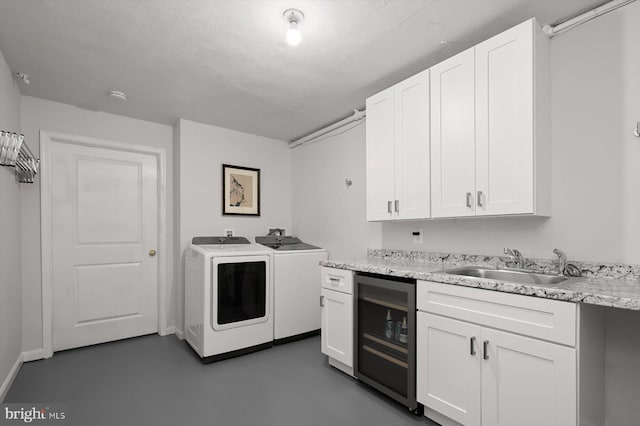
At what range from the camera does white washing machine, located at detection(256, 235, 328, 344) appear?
11.0 feet

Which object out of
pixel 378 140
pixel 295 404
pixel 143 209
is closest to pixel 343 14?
pixel 378 140

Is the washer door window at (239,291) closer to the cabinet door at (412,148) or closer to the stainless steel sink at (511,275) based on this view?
the cabinet door at (412,148)

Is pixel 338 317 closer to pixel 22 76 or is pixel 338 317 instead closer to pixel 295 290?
pixel 295 290

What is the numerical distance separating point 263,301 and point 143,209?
1721mm

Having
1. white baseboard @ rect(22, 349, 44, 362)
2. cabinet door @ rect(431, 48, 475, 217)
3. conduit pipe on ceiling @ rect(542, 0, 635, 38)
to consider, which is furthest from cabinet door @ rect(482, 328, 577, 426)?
white baseboard @ rect(22, 349, 44, 362)

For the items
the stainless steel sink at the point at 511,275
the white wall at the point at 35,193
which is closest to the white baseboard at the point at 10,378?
the white wall at the point at 35,193

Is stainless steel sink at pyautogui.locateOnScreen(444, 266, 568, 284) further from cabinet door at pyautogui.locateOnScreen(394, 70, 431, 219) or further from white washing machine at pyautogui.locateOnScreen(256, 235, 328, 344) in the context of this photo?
white washing machine at pyautogui.locateOnScreen(256, 235, 328, 344)

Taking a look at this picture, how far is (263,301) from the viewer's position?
3.27m

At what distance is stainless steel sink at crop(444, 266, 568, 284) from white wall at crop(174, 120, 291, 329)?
2.60 metres

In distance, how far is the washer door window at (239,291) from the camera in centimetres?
299

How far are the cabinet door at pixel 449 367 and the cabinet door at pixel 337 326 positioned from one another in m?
0.65

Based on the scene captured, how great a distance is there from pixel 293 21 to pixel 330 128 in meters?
1.88

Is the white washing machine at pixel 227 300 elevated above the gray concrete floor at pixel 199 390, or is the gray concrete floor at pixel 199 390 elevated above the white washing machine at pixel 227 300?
the white washing machine at pixel 227 300

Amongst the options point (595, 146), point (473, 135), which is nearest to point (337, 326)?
point (473, 135)
